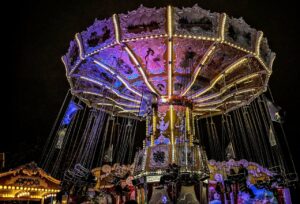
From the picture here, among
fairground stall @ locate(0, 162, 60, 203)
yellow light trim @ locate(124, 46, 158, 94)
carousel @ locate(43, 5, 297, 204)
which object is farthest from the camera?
fairground stall @ locate(0, 162, 60, 203)

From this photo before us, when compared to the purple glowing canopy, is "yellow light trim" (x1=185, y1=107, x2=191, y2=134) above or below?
below

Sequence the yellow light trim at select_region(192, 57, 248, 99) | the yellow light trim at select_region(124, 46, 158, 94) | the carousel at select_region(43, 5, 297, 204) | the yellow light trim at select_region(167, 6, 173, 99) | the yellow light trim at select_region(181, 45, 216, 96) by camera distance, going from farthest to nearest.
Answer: the yellow light trim at select_region(192, 57, 248, 99), the yellow light trim at select_region(124, 46, 158, 94), the yellow light trim at select_region(181, 45, 216, 96), the carousel at select_region(43, 5, 297, 204), the yellow light trim at select_region(167, 6, 173, 99)

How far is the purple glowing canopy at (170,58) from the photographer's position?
11055mm

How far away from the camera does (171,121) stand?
13.8m

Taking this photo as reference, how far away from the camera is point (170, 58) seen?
490 inches

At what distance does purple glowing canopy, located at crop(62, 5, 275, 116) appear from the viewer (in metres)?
11.1

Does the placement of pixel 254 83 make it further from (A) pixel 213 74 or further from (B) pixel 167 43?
(B) pixel 167 43

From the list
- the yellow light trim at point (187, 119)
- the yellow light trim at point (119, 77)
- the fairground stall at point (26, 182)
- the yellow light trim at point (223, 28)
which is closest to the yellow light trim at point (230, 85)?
the yellow light trim at point (187, 119)

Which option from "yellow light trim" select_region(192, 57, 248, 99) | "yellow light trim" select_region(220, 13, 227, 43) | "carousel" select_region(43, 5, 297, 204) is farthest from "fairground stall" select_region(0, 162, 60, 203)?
"yellow light trim" select_region(220, 13, 227, 43)

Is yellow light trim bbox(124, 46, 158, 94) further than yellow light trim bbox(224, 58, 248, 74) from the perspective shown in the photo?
No

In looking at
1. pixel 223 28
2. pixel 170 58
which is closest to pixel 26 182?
pixel 170 58

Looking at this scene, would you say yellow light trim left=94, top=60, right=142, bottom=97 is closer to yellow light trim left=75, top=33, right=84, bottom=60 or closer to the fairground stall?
yellow light trim left=75, top=33, right=84, bottom=60

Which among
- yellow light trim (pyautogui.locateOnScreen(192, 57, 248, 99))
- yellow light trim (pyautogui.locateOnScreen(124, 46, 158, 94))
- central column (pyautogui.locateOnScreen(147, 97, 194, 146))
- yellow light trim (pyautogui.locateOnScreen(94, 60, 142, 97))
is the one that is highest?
yellow light trim (pyautogui.locateOnScreen(192, 57, 248, 99))

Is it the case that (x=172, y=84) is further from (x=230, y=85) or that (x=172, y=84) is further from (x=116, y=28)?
(x=116, y=28)
